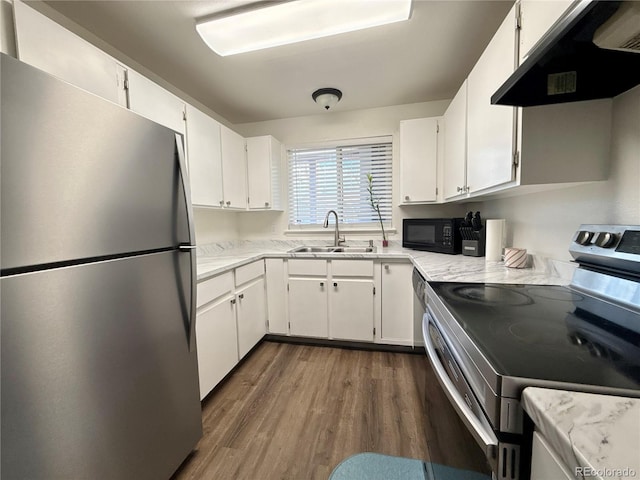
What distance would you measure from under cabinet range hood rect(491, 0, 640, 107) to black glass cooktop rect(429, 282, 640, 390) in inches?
31.0

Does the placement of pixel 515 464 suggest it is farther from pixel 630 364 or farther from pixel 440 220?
pixel 440 220

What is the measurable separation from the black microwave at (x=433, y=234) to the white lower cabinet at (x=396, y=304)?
0.31 metres

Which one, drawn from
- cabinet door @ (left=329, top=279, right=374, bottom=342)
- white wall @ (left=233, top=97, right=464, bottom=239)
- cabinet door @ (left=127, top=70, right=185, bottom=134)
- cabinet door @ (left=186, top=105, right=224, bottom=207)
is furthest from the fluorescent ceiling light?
cabinet door @ (left=329, top=279, right=374, bottom=342)

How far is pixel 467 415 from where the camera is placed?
60 centimetres

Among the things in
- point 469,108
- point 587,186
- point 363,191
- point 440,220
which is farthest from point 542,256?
point 363,191

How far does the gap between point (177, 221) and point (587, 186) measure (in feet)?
6.09

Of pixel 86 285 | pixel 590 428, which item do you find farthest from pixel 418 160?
pixel 86 285

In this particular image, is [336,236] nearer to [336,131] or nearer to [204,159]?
[336,131]

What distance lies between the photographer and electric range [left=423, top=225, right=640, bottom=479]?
478mm

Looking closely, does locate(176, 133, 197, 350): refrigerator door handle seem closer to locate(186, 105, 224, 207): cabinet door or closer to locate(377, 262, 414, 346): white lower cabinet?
locate(186, 105, 224, 207): cabinet door

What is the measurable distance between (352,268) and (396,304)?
0.50 metres

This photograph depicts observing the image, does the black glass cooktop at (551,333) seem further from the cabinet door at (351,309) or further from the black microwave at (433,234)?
the cabinet door at (351,309)

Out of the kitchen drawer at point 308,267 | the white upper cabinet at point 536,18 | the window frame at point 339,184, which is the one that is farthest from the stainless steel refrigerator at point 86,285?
the window frame at point 339,184

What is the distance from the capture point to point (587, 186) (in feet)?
3.66
